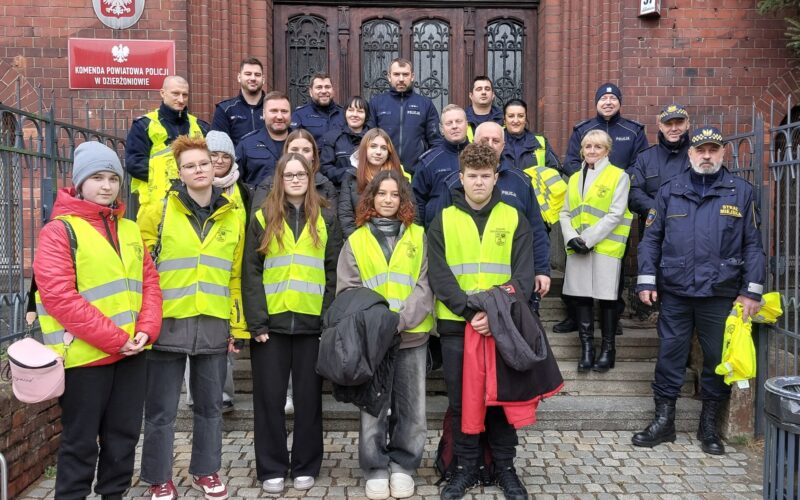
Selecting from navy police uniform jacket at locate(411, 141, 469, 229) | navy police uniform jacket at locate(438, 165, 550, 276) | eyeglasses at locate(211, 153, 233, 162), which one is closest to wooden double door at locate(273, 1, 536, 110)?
navy police uniform jacket at locate(411, 141, 469, 229)

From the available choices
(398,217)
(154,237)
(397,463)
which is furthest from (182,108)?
(397,463)

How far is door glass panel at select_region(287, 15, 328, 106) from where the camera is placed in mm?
8086

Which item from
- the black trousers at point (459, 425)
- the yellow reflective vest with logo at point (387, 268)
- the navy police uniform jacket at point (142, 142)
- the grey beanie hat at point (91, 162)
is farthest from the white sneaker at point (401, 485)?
the navy police uniform jacket at point (142, 142)

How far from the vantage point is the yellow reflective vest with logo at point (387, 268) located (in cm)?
402

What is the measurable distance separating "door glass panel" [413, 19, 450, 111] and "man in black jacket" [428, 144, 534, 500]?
4372 millimetres

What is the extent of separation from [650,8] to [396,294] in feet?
17.1

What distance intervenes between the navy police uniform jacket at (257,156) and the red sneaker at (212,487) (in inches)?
87.0

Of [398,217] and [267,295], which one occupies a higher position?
[398,217]

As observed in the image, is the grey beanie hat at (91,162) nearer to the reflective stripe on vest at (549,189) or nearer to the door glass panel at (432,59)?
the reflective stripe on vest at (549,189)

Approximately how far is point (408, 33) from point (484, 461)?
5.59 metres

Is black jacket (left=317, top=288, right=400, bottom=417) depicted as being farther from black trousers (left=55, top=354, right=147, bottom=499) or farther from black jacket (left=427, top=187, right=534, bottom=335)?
black trousers (left=55, top=354, right=147, bottom=499)

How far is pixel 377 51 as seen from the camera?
26.8 ft

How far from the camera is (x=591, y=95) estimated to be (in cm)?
768

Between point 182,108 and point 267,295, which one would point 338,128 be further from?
point 267,295
